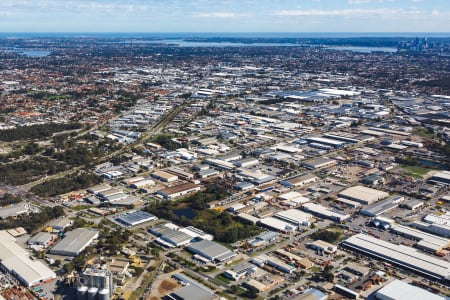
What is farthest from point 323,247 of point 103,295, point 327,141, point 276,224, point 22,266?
point 327,141

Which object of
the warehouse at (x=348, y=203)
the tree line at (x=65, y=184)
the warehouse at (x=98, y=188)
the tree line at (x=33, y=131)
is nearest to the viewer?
the warehouse at (x=348, y=203)

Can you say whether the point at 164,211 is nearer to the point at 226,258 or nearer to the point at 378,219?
the point at 226,258

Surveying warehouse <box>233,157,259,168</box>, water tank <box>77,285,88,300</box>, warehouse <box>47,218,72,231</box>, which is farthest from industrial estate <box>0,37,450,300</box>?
warehouse <box>233,157,259,168</box>

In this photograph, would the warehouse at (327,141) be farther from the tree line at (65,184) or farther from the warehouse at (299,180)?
the tree line at (65,184)

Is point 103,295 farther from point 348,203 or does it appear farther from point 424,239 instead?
point 348,203

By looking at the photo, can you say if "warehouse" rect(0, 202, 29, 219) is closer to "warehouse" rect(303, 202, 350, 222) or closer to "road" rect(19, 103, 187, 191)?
"road" rect(19, 103, 187, 191)

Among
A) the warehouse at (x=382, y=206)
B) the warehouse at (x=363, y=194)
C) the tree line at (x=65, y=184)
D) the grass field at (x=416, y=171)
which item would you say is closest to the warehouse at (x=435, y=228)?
the warehouse at (x=382, y=206)
